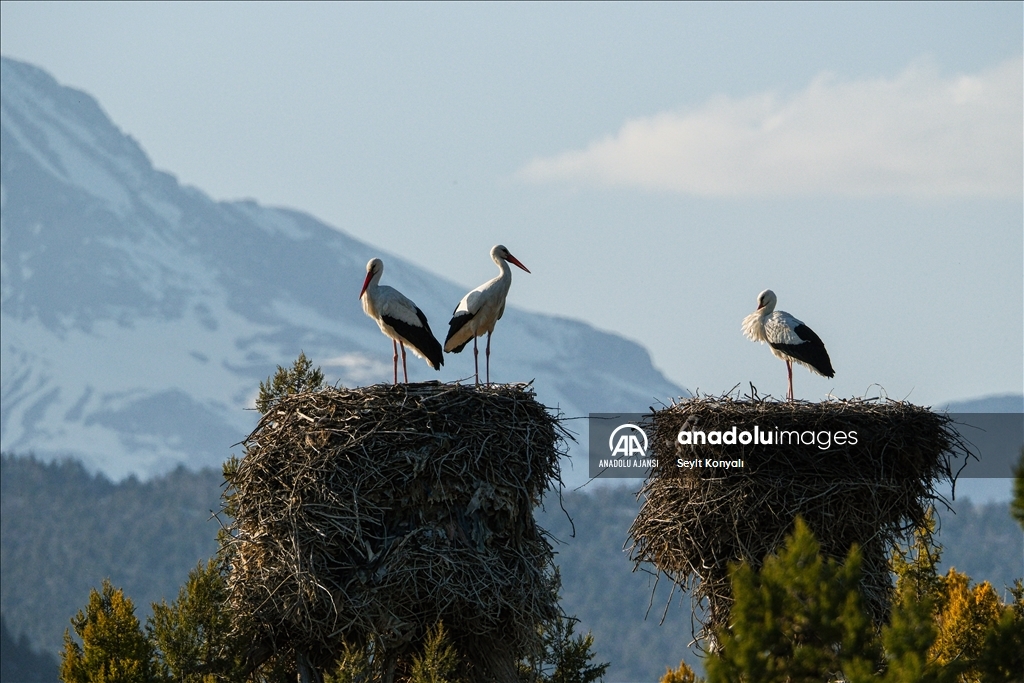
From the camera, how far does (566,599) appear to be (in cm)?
11675

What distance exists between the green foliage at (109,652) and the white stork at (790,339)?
8.69m

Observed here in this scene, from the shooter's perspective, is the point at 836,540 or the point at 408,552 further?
the point at 836,540

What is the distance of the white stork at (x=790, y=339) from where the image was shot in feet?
64.1

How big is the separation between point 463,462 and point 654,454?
96.0 inches

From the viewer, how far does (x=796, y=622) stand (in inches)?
477

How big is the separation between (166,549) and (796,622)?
12212cm

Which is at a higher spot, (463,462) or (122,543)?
(122,543)

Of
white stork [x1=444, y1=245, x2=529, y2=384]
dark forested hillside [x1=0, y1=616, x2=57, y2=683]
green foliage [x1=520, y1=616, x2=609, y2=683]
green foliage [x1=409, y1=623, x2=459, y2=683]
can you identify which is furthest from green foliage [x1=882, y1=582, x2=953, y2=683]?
dark forested hillside [x1=0, y1=616, x2=57, y2=683]

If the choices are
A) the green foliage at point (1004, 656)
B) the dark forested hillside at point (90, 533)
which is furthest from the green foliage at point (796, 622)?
the dark forested hillside at point (90, 533)

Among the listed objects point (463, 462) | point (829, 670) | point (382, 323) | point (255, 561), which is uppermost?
point (382, 323)

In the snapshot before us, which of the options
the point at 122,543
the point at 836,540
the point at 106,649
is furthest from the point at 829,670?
the point at 122,543

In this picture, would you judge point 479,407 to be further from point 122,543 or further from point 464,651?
point 122,543

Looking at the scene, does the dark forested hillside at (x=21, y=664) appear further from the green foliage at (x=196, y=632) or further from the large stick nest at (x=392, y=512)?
the large stick nest at (x=392, y=512)

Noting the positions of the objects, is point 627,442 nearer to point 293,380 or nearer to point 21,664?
point 293,380
